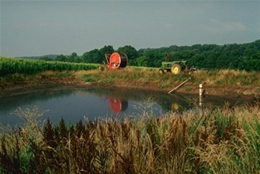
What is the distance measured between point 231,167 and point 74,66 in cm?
3346

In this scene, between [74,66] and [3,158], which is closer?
[3,158]

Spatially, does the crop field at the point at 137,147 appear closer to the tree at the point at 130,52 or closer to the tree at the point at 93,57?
Result: the tree at the point at 130,52

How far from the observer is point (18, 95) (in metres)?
15.1

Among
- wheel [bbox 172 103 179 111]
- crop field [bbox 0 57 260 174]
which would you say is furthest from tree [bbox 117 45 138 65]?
crop field [bbox 0 57 260 174]

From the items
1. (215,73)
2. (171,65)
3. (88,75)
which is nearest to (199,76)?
(215,73)

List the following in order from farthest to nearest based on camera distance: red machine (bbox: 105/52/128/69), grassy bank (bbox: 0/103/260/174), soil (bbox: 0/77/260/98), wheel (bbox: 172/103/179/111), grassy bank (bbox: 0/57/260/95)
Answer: red machine (bbox: 105/52/128/69) → grassy bank (bbox: 0/57/260/95) → soil (bbox: 0/77/260/98) → wheel (bbox: 172/103/179/111) → grassy bank (bbox: 0/103/260/174)

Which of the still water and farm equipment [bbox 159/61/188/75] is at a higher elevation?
farm equipment [bbox 159/61/188/75]

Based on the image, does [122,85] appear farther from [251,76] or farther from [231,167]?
[231,167]

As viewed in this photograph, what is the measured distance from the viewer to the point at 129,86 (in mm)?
19406

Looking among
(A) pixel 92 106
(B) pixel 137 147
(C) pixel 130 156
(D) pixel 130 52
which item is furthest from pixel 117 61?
(D) pixel 130 52

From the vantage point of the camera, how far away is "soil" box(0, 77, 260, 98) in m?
14.7

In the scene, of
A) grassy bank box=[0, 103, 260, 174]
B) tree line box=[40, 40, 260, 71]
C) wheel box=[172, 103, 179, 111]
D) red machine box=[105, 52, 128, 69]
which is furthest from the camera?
tree line box=[40, 40, 260, 71]

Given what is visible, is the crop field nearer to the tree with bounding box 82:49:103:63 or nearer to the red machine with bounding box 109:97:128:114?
the red machine with bounding box 109:97:128:114

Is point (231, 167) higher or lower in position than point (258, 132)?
lower
